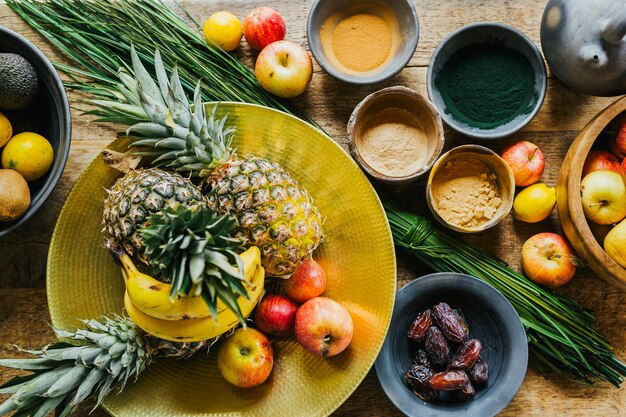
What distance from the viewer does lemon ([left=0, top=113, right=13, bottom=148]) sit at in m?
1.54

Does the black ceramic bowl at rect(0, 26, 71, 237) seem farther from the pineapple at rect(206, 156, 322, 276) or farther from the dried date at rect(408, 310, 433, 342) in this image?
the dried date at rect(408, 310, 433, 342)

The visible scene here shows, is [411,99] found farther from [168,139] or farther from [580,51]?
[168,139]

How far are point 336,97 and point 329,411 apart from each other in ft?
3.00

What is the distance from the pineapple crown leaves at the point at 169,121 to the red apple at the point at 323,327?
0.45 m

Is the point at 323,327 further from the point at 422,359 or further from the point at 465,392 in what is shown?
the point at 465,392

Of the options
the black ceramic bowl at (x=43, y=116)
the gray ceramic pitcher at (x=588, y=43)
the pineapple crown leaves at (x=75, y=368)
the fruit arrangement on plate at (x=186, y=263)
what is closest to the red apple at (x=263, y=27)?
the fruit arrangement on plate at (x=186, y=263)

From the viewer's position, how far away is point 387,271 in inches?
61.9

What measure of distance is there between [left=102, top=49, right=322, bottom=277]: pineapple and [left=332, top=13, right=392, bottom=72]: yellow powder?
498 mm

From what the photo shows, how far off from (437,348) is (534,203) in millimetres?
505

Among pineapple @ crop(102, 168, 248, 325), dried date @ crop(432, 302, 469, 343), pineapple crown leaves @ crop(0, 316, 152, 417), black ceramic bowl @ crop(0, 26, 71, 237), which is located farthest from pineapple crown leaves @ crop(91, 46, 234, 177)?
dried date @ crop(432, 302, 469, 343)

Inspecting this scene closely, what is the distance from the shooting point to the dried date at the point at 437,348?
161 centimetres

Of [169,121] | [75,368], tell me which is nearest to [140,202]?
[169,121]

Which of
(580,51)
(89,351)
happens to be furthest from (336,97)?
(89,351)

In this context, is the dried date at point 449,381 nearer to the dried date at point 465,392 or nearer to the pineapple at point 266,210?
the dried date at point 465,392
